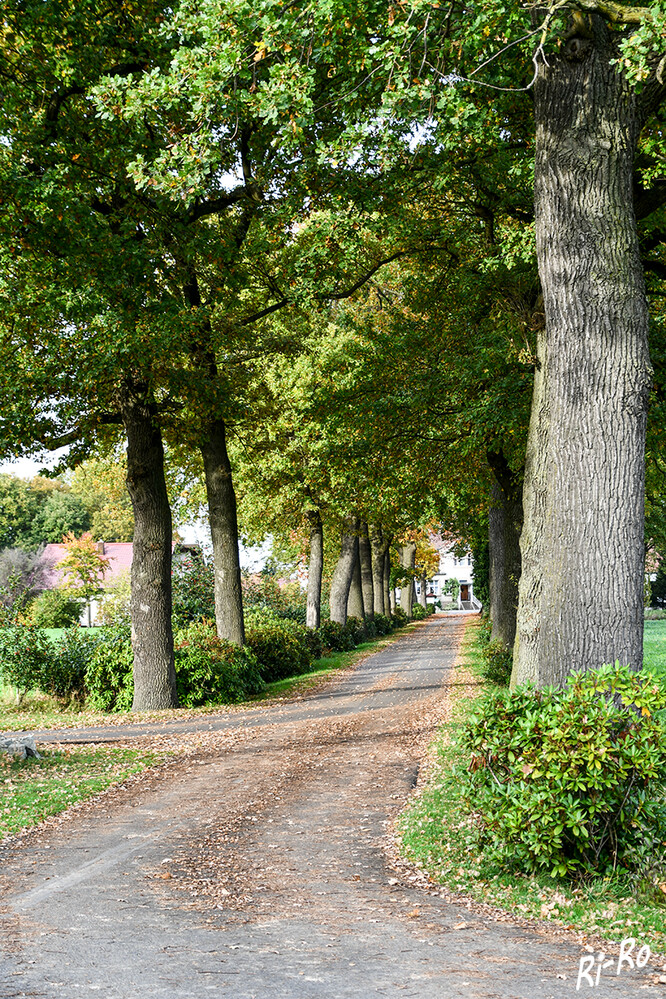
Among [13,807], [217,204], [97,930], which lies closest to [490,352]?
[217,204]

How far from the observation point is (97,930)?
5156 mm

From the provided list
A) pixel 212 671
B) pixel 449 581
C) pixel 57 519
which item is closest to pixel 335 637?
pixel 212 671

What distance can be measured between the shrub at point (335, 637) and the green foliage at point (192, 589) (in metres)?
8.03

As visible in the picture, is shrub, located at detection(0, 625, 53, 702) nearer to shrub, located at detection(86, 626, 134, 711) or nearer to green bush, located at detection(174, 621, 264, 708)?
shrub, located at detection(86, 626, 134, 711)

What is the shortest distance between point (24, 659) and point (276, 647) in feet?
22.6

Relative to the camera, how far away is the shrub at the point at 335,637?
32059 mm

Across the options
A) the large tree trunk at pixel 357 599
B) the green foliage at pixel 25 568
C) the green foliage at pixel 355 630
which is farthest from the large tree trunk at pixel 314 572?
the green foliage at pixel 25 568

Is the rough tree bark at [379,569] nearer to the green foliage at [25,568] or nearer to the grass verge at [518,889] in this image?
the green foliage at [25,568]

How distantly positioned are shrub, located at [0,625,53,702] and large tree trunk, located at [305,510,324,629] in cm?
1340

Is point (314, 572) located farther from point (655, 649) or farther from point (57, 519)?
point (57, 519)

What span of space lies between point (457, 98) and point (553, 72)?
1.08 meters

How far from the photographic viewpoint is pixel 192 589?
23.9 m

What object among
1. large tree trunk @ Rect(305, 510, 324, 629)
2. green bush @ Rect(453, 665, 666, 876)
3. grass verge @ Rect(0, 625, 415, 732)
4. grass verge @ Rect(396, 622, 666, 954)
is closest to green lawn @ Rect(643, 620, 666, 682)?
grass verge @ Rect(0, 625, 415, 732)

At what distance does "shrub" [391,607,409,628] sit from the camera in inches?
2080
